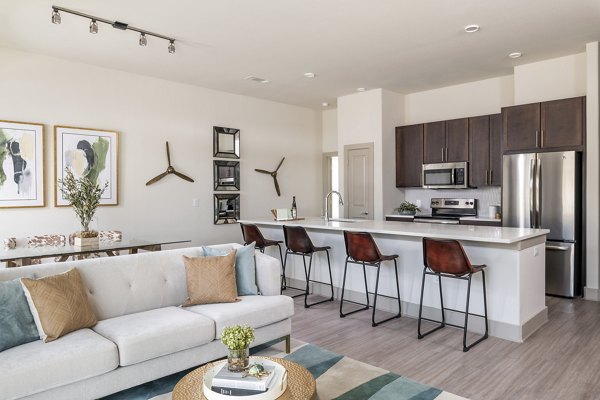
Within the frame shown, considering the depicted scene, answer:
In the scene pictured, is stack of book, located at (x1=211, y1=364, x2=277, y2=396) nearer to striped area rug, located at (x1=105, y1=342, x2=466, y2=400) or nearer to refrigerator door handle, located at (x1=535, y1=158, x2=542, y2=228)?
striped area rug, located at (x1=105, y1=342, x2=466, y2=400)

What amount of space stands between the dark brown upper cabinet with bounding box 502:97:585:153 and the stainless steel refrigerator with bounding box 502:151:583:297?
6.7 inches

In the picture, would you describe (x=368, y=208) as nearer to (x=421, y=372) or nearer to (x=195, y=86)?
(x=195, y=86)

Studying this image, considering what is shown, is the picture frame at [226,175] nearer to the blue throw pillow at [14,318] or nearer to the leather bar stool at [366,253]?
the leather bar stool at [366,253]

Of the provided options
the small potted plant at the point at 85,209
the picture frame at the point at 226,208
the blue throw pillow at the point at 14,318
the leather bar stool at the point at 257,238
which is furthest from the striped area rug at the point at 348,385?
the picture frame at the point at 226,208

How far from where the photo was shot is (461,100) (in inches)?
261

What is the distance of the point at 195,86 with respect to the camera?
21.4 feet

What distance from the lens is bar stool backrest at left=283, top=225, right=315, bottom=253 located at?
15.4 ft

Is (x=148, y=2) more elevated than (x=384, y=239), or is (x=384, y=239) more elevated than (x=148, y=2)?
(x=148, y=2)

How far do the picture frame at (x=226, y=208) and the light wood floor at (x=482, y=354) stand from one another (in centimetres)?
290

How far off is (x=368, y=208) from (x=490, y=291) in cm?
347

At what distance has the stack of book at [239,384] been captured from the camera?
1875 mm

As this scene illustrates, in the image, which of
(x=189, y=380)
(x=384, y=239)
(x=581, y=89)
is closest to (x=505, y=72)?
(x=581, y=89)

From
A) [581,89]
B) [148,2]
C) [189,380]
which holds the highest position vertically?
[148,2]

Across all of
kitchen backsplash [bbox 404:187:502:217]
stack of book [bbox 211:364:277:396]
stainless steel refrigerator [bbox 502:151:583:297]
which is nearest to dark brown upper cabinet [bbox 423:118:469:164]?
kitchen backsplash [bbox 404:187:502:217]
